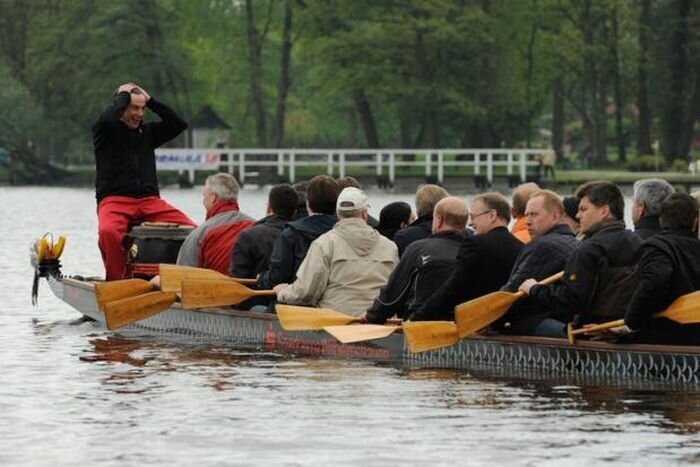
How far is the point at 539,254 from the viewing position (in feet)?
51.3

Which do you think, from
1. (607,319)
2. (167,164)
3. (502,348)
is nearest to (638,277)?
(607,319)

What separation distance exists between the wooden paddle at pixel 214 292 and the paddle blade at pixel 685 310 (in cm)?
470

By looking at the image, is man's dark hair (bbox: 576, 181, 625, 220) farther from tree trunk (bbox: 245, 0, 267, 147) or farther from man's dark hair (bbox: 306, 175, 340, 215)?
tree trunk (bbox: 245, 0, 267, 147)

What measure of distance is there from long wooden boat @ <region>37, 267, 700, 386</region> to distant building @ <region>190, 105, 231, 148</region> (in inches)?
3066

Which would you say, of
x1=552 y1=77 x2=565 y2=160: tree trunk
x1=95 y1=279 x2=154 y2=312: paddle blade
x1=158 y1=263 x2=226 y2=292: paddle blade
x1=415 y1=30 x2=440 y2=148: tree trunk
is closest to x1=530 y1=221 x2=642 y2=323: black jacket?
x1=158 y1=263 x2=226 y2=292: paddle blade

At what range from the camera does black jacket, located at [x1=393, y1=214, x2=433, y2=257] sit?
1762cm

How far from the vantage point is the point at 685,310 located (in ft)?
48.2

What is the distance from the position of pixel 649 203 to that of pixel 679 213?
119cm

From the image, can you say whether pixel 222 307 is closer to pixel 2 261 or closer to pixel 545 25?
pixel 2 261

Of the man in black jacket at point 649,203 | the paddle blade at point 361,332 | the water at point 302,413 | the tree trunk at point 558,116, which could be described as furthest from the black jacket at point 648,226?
the tree trunk at point 558,116

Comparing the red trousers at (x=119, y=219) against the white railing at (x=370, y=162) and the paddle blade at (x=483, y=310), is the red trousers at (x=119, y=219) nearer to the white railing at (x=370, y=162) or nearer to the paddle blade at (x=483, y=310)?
the paddle blade at (x=483, y=310)

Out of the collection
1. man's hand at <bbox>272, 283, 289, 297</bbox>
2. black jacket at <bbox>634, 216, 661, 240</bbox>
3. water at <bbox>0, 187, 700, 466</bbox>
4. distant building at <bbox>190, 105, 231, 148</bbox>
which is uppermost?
distant building at <bbox>190, 105, 231, 148</bbox>

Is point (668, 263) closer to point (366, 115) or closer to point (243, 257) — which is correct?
point (243, 257)

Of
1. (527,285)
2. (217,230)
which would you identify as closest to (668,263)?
(527,285)
